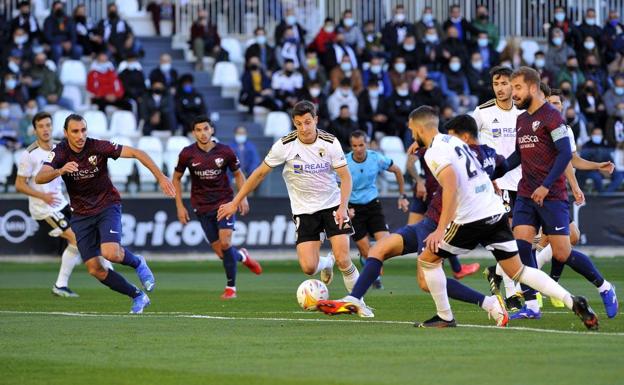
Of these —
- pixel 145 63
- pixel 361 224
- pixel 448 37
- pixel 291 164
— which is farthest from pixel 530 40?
pixel 291 164

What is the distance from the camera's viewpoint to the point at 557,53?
1441 inches

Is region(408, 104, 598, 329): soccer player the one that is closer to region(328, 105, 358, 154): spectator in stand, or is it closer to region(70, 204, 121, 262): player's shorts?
region(70, 204, 121, 262): player's shorts

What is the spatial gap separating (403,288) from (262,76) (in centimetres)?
1380

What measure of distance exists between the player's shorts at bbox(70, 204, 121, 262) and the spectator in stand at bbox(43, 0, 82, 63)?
16.5 metres

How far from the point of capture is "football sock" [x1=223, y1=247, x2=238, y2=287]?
61.9 ft

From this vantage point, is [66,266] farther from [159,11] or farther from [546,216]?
[159,11]

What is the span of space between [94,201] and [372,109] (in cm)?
1703

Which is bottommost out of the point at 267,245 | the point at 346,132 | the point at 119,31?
the point at 267,245

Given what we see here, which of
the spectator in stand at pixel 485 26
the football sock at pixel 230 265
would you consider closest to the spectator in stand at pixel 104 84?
the spectator in stand at pixel 485 26

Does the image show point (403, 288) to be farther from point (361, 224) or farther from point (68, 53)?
point (68, 53)

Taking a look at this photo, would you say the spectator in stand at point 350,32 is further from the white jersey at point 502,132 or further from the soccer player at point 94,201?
the soccer player at point 94,201

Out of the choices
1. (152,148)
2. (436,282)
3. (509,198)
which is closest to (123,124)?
(152,148)

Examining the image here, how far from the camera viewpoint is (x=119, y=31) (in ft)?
109

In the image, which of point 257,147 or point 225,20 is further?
point 225,20
